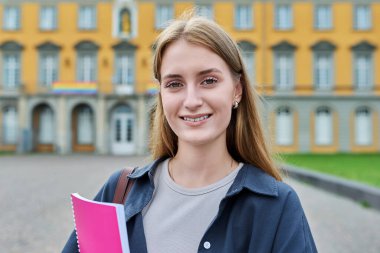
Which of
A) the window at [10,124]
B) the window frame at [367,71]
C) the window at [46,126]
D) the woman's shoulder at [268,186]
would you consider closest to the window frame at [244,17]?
the window frame at [367,71]

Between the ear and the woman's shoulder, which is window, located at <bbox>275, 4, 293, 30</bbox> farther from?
the woman's shoulder

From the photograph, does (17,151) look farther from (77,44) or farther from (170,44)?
(170,44)

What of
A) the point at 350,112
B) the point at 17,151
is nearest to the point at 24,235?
the point at 17,151

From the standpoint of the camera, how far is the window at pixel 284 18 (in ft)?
105

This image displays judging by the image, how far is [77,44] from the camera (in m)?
31.8

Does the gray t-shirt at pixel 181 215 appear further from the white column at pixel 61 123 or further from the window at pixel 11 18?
the window at pixel 11 18

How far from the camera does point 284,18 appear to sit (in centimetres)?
3206

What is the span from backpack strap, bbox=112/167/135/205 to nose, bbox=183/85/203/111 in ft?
1.18

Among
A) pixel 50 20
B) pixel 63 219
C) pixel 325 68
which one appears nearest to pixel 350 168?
pixel 63 219

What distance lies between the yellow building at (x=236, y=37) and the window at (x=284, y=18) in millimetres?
65

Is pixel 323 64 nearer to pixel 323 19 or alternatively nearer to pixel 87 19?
pixel 323 19

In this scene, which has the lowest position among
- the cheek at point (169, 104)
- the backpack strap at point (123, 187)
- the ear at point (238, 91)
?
the backpack strap at point (123, 187)

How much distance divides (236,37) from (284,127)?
21.4ft

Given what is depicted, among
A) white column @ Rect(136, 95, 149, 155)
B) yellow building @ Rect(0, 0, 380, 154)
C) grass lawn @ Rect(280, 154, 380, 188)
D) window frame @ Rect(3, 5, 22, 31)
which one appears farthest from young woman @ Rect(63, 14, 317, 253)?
window frame @ Rect(3, 5, 22, 31)
